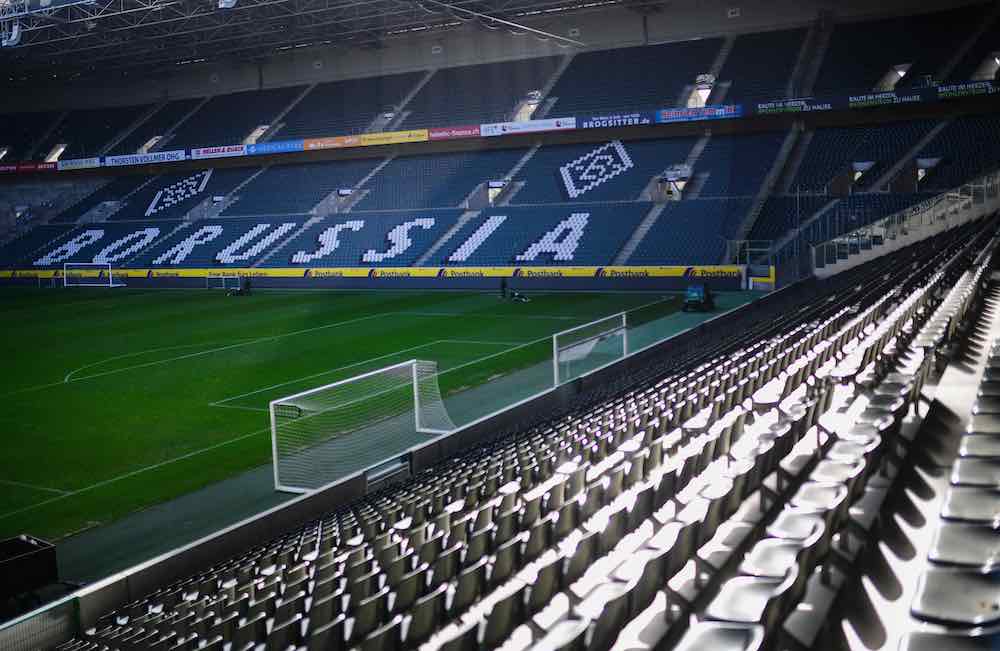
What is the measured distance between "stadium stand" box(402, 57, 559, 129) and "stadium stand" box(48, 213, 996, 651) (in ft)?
114

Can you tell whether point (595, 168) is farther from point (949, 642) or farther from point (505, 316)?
→ point (949, 642)

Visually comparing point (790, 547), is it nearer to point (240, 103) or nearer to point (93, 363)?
point (93, 363)

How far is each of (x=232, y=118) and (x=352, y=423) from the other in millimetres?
41811

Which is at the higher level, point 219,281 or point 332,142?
point 332,142

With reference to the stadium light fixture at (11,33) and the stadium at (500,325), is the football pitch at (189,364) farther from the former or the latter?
the stadium light fixture at (11,33)

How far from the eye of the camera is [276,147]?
4769 cm

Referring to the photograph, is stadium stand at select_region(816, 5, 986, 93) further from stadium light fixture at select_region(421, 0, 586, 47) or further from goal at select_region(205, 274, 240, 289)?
goal at select_region(205, 274, 240, 289)

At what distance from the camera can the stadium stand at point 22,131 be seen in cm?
5506

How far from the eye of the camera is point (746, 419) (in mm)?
9102

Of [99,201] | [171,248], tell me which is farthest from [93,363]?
[99,201]

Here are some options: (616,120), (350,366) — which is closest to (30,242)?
(616,120)

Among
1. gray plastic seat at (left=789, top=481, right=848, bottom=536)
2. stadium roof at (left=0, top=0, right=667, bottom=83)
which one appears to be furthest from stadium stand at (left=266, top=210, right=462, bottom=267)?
gray plastic seat at (left=789, top=481, right=848, bottom=536)

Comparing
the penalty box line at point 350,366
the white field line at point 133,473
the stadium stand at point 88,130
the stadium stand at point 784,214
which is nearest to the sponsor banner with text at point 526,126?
the stadium stand at point 784,214

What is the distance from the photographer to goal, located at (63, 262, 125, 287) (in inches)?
1780
